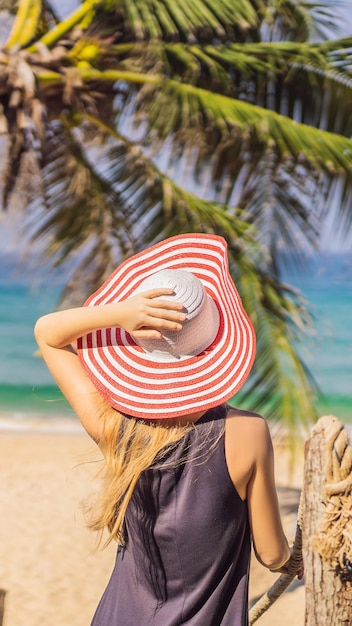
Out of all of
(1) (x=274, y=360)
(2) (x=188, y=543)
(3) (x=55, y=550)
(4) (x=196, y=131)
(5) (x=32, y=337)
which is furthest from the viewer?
(5) (x=32, y=337)

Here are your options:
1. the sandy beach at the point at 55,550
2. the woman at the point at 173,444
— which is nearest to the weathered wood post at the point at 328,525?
the woman at the point at 173,444

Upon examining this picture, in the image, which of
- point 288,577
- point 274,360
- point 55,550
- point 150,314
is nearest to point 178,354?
point 150,314

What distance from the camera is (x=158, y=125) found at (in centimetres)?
604

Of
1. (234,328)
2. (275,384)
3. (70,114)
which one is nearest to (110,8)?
(70,114)

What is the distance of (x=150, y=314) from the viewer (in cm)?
118

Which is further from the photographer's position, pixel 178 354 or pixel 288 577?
pixel 288 577

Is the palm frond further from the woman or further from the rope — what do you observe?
the woman

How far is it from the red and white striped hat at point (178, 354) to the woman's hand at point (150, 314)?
0.03 meters

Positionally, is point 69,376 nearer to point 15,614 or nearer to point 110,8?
point 15,614

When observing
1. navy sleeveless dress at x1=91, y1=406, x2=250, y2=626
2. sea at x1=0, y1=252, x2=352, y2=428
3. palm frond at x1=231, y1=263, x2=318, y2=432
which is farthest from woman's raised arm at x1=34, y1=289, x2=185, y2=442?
sea at x1=0, y1=252, x2=352, y2=428

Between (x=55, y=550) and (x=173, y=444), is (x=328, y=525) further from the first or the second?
(x=55, y=550)

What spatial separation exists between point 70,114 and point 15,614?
3.75m

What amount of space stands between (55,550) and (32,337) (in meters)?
8.76

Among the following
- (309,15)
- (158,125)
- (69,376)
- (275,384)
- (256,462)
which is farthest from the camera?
(309,15)
